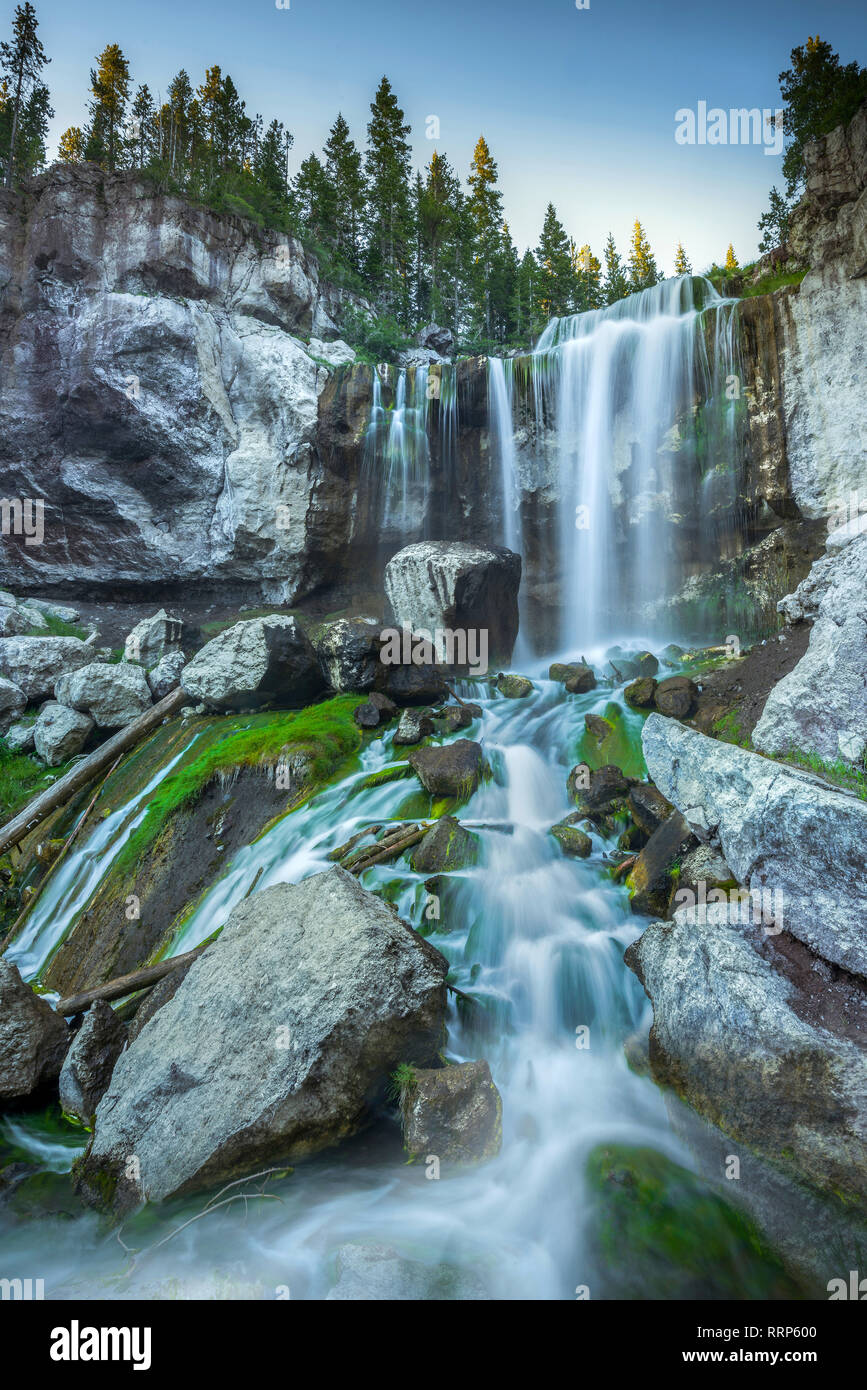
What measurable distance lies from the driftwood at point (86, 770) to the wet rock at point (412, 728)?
5342 mm

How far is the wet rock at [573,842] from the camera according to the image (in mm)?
6785

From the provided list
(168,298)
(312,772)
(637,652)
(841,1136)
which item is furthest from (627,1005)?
(168,298)

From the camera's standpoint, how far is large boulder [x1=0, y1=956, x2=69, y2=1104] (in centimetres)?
501

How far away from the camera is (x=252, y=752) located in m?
8.87

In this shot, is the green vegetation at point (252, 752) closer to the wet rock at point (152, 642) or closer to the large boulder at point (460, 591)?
the large boulder at point (460, 591)

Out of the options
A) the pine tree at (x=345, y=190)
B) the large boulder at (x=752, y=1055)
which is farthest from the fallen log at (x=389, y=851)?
the pine tree at (x=345, y=190)

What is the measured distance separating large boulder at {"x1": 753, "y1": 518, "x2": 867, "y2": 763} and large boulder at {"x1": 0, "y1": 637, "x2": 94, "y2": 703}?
1465 cm

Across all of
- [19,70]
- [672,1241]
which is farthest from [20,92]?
[672,1241]

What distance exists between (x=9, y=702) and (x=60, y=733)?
229 cm

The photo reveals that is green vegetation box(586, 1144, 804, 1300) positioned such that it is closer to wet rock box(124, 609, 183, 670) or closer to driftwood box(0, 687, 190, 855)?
driftwood box(0, 687, 190, 855)

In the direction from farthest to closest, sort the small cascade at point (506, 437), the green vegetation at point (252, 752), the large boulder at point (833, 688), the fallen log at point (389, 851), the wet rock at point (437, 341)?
the wet rock at point (437, 341) → the small cascade at point (506, 437) → the green vegetation at point (252, 752) → the fallen log at point (389, 851) → the large boulder at point (833, 688)

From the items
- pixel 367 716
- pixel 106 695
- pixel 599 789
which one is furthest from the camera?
pixel 106 695

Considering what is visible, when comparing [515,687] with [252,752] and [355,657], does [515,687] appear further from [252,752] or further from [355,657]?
[252,752]

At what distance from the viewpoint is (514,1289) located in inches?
128
